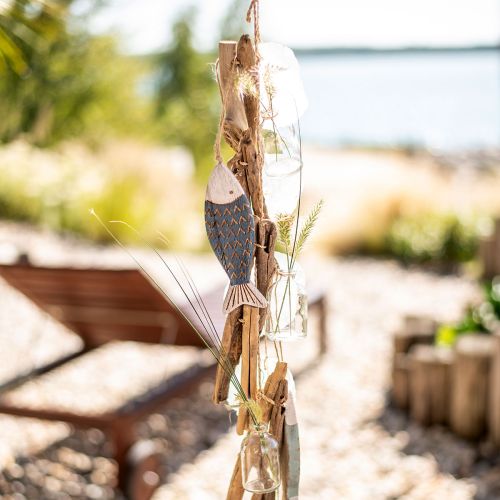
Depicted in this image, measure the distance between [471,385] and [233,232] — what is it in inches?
84.6

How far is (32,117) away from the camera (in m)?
11.8

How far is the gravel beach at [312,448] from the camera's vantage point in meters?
2.84

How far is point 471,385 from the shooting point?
3.13 m

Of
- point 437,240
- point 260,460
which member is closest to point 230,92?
point 260,460

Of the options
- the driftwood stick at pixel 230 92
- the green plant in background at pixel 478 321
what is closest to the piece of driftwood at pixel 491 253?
the green plant in background at pixel 478 321

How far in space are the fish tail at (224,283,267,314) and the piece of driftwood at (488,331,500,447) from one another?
1881 mm

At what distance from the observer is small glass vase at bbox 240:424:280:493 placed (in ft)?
4.23

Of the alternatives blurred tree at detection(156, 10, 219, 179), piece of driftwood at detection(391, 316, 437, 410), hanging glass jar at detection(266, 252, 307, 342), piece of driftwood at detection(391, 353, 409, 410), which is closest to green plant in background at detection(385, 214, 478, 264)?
piece of driftwood at detection(391, 316, 437, 410)

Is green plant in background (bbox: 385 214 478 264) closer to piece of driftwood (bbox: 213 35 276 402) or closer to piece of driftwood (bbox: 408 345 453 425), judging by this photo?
piece of driftwood (bbox: 408 345 453 425)

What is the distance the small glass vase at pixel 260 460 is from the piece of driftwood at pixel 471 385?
Result: 1.93 meters

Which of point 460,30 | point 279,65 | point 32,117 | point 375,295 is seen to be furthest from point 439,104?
point 279,65

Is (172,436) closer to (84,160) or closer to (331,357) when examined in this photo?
(331,357)

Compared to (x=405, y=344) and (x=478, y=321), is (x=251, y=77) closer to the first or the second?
(x=405, y=344)

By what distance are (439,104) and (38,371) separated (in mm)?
66229
